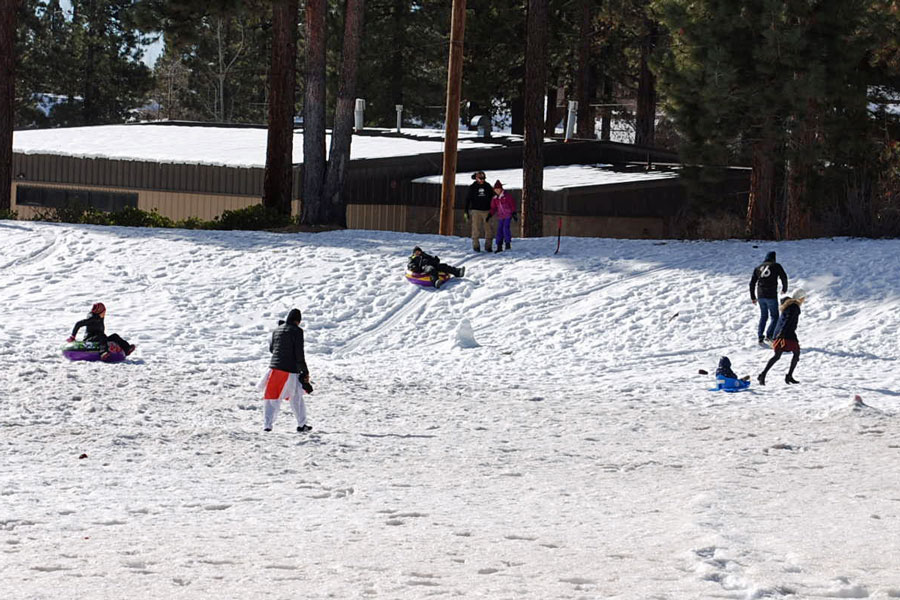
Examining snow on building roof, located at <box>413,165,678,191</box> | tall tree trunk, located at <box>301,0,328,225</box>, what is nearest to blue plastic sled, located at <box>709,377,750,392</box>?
tall tree trunk, located at <box>301,0,328,225</box>

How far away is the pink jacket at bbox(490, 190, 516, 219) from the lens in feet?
81.8

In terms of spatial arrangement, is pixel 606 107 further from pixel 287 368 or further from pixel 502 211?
pixel 287 368

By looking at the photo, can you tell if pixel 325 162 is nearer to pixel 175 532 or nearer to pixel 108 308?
pixel 108 308

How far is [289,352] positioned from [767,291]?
9.29 metres

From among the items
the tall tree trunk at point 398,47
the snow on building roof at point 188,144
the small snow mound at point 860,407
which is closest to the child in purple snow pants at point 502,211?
the small snow mound at point 860,407

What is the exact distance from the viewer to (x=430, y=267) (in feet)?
79.8

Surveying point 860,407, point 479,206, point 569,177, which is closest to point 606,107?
point 569,177

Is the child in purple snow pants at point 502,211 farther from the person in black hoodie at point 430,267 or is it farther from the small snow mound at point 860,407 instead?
the small snow mound at point 860,407

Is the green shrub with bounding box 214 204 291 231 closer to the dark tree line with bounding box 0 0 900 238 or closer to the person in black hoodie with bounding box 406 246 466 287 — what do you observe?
the dark tree line with bounding box 0 0 900 238

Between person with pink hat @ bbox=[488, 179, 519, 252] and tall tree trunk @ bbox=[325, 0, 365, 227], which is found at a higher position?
tall tree trunk @ bbox=[325, 0, 365, 227]

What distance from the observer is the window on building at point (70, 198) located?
36.8m

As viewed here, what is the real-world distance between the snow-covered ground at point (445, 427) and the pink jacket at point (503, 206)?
103cm

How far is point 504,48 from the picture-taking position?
46500 mm

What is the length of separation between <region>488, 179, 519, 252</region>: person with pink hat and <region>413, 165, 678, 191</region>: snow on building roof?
7342mm
